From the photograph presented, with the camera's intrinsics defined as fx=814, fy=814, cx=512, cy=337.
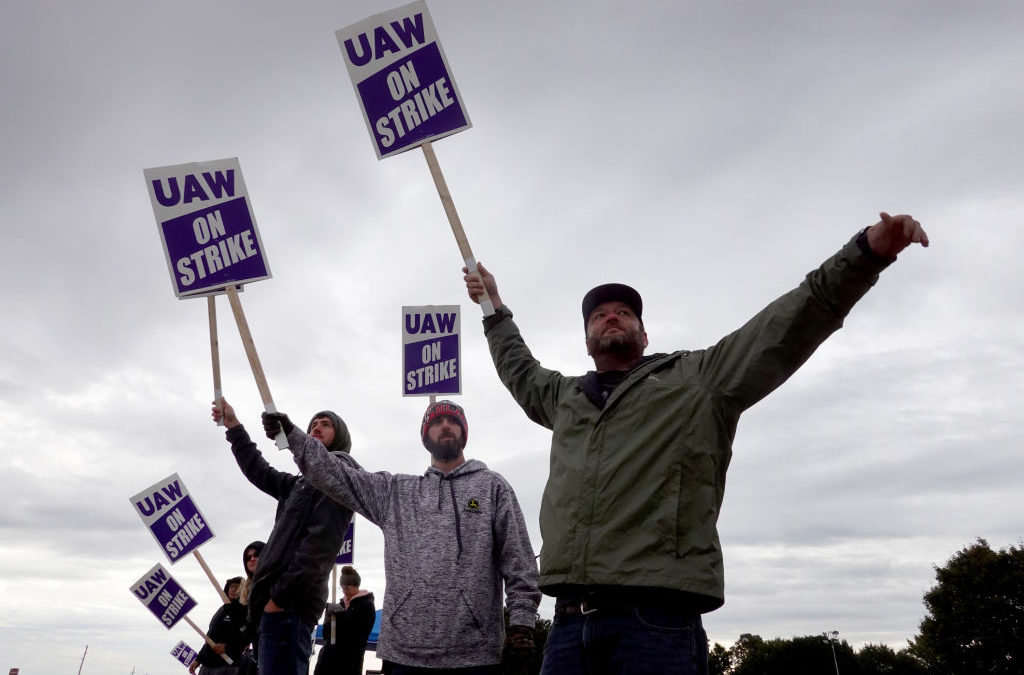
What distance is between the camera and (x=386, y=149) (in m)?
4.80

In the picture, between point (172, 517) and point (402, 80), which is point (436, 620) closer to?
point (402, 80)

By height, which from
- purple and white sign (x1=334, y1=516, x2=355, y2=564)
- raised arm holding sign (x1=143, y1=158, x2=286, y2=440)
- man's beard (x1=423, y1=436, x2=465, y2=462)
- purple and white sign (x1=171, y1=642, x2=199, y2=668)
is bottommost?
purple and white sign (x1=171, y1=642, x2=199, y2=668)

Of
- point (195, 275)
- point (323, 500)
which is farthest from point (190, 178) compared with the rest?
point (323, 500)

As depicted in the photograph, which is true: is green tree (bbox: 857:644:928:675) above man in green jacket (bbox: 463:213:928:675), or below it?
below

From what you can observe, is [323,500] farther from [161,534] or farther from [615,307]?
[161,534]

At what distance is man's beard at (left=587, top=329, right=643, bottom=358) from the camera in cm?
359

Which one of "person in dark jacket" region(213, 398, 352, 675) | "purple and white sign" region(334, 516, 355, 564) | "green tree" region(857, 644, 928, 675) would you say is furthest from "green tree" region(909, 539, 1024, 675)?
"person in dark jacket" region(213, 398, 352, 675)

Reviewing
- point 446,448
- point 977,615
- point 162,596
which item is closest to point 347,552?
point 162,596

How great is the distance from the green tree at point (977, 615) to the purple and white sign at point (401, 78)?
4728cm

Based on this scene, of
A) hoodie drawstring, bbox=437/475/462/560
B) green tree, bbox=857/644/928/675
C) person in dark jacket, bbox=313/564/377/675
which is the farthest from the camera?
green tree, bbox=857/644/928/675

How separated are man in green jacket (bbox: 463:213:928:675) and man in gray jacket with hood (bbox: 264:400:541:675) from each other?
1.08 meters

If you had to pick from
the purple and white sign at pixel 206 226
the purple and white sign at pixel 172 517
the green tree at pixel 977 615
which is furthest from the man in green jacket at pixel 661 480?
the green tree at pixel 977 615

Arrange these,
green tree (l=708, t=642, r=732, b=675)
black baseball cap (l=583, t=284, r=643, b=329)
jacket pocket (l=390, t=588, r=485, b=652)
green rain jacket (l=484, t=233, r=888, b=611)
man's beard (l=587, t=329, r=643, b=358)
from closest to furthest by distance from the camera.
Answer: green rain jacket (l=484, t=233, r=888, b=611) → man's beard (l=587, t=329, r=643, b=358) → black baseball cap (l=583, t=284, r=643, b=329) → jacket pocket (l=390, t=588, r=485, b=652) → green tree (l=708, t=642, r=732, b=675)

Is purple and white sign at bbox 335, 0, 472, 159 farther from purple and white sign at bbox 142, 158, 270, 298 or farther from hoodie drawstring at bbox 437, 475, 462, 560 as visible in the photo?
hoodie drawstring at bbox 437, 475, 462, 560
